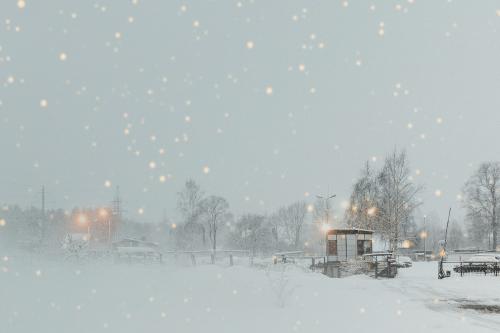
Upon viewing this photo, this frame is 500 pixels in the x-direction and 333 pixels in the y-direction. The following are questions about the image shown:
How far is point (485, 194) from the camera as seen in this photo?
7375cm

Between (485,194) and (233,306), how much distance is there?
69.3m

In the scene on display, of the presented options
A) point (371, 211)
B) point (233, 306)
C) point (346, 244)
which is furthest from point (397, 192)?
point (233, 306)

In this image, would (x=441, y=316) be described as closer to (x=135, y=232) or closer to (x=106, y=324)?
(x=106, y=324)

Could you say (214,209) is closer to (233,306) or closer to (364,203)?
(364,203)

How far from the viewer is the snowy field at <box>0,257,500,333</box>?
13.0 m

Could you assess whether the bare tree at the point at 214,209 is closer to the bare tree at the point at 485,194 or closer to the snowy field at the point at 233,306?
the bare tree at the point at 485,194

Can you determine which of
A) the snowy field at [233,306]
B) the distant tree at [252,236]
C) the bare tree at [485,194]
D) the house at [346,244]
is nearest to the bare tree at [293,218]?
the distant tree at [252,236]

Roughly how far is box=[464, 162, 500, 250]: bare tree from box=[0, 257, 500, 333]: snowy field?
53553 millimetres

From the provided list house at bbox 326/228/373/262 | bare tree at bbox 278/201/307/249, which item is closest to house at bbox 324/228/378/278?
house at bbox 326/228/373/262

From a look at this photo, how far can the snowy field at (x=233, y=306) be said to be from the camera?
42.8ft

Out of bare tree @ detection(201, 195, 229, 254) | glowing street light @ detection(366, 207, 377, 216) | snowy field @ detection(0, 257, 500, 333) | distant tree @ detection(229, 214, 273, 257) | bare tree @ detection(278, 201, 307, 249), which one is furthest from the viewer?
bare tree @ detection(278, 201, 307, 249)

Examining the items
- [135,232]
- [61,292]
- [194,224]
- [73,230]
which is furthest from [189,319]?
[135,232]

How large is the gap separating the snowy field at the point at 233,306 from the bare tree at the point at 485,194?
53553mm

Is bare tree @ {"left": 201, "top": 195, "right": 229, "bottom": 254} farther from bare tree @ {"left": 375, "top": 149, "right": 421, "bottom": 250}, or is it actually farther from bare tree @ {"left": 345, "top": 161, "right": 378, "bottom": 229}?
bare tree @ {"left": 375, "top": 149, "right": 421, "bottom": 250}
